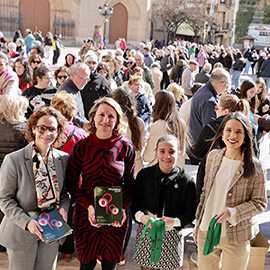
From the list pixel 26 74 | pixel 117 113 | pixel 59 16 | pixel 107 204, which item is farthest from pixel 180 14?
pixel 107 204

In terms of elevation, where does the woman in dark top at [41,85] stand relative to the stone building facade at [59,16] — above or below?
below

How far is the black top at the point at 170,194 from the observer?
3.10 meters

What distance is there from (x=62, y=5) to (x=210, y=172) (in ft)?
115

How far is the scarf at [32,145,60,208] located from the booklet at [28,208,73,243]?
62mm

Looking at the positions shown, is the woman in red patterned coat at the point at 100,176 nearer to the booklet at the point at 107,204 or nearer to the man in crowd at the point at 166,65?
the booklet at the point at 107,204

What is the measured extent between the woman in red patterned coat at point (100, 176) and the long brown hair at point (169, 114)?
3.98 feet

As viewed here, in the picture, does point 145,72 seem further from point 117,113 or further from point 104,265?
point 104,265

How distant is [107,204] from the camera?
9.68 ft

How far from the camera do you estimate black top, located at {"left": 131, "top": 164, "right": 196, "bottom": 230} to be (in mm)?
3100

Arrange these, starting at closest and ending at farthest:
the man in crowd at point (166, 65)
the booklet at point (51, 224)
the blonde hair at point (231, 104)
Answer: the booklet at point (51, 224), the blonde hair at point (231, 104), the man in crowd at point (166, 65)

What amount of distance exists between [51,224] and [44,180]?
31 centimetres

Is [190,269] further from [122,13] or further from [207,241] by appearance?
[122,13]

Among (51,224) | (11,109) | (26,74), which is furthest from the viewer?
(26,74)

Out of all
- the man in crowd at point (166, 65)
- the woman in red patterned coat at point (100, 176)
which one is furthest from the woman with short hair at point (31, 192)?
the man in crowd at point (166, 65)
